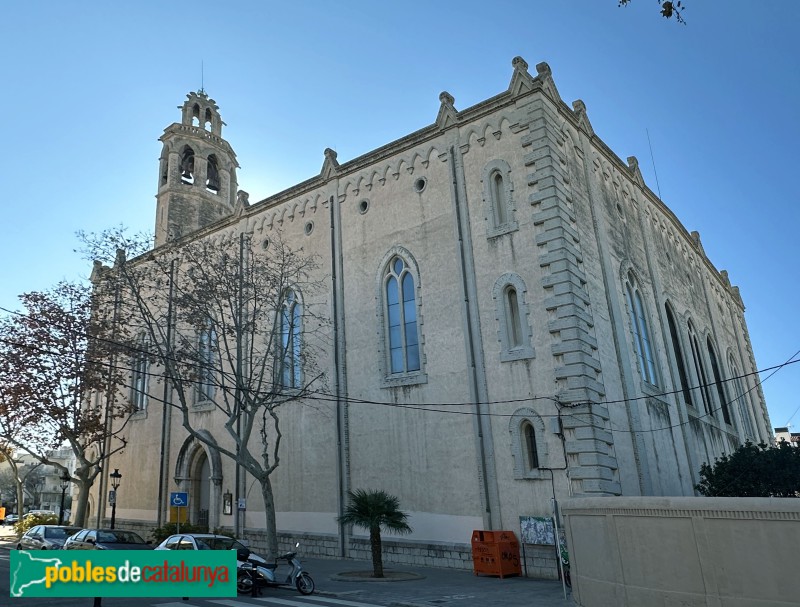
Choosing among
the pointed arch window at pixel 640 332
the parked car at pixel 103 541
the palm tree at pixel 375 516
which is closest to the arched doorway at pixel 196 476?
the parked car at pixel 103 541

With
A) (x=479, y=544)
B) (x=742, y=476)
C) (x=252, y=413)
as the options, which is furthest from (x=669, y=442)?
(x=252, y=413)

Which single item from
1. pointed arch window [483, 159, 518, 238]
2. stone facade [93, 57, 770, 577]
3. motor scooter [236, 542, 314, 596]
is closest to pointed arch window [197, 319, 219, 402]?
stone facade [93, 57, 770, 577]

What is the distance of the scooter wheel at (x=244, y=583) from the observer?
14001mm

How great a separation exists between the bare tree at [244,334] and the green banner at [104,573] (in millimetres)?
9009

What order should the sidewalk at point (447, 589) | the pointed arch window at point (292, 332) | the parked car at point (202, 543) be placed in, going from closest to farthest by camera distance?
the sidewalk at point (447, 589), the parked car at point (202, 543), the pointed arch window at point (292, 332)

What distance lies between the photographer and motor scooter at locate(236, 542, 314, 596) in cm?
1398

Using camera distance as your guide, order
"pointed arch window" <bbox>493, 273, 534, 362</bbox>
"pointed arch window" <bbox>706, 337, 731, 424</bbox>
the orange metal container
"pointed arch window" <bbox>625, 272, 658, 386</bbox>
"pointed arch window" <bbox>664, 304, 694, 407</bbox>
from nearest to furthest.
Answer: the orange metal container < "pointed arch window" <bbox>493, 273, 534, 362</bbox> < "pointed arch window" <bbox>625, 272, 658, 386</bbox> < "pointed arch window" <bbox>664, 304, 694, 407</bbox> < "pointed arch window" <bbox>706, 337, 731, 424</bbox>

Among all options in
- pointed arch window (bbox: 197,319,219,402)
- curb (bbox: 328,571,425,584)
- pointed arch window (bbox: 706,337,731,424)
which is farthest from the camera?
pointed arch window (bbox: 706,337,731,424)

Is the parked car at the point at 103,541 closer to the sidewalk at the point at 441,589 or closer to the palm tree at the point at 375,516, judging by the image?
the sidewalk at the point at 441,589

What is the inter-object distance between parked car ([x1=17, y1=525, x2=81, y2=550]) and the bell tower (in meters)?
16.1

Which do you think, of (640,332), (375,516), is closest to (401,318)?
(375,516)

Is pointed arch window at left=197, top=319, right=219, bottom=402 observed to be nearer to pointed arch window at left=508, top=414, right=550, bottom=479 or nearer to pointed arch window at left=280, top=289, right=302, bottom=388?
pointed arch window at left=280, top=289, right=302, bottom=388

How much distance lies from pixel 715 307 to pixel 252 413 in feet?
98.9

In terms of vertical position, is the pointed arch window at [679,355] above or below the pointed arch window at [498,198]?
below
